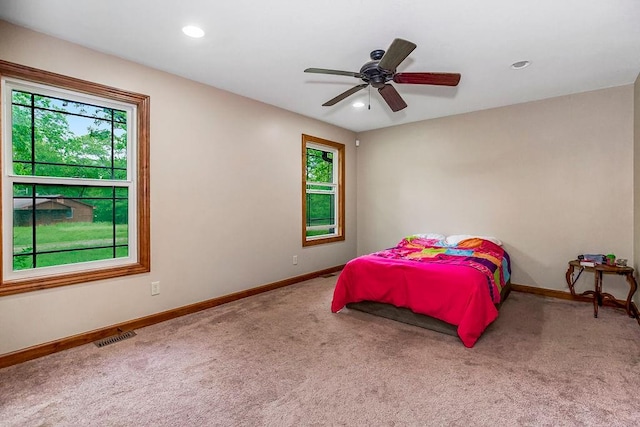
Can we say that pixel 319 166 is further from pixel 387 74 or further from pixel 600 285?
pixel 600 285

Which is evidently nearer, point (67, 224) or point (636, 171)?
point (67, 224)

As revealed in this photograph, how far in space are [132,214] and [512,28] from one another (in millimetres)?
3693

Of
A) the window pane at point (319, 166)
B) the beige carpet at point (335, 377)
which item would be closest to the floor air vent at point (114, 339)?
the beige carpet at point (335, 377)

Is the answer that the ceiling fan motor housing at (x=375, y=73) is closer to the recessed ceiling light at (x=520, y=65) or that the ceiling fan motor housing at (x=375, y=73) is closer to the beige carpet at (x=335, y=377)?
the recessed ceiling light at (x=520, y=65)

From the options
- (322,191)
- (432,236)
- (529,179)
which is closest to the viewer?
(529,179)

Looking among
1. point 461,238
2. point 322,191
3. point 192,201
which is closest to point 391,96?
point 192,201

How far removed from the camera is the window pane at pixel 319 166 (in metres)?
5.21

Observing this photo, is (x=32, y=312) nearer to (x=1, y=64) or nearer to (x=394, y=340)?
(x=1, y=64)

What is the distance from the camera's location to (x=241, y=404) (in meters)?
1.91

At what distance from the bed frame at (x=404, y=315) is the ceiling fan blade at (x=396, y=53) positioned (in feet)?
7.37

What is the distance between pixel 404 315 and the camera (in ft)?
10.4

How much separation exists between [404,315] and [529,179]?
268cm

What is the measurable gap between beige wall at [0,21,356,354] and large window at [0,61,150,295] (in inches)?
4.3

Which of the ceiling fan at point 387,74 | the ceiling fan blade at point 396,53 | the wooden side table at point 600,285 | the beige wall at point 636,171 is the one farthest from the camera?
the beige wall at point 636,171
